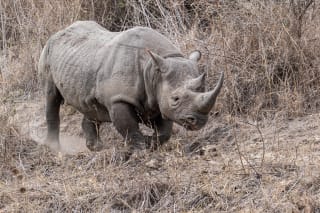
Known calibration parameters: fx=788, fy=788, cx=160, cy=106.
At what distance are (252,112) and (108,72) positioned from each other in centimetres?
175

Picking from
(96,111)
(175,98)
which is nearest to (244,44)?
(96,111)

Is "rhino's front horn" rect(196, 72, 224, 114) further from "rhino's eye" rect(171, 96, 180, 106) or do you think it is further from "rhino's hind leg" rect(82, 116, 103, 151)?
"rhino's hind leg" rect(82, 116, 103, 151)

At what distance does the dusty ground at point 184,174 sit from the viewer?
219 inches

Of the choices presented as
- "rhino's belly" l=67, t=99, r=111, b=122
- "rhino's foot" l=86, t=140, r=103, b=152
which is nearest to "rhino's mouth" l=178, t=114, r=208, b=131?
"rhino's belly" l=67, t=99, r=111, b=122

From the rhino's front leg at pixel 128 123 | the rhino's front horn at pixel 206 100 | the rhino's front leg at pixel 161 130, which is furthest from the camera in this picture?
the rhino's front leg at pixel 161 130

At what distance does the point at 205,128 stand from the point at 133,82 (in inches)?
53.1

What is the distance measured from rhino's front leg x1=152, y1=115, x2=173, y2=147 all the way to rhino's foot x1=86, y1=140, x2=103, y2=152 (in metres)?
0.80

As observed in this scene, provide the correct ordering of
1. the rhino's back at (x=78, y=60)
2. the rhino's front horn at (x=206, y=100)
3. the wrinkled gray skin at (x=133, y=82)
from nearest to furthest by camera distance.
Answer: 1. the rhino's front horn at (x=206, y=100)
2. the wrinkled gray skin at (x=133, y=82)
3. the rhino's back at (x=78, y=60)

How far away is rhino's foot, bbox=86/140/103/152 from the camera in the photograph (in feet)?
25.3

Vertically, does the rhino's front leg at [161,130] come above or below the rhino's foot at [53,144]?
above

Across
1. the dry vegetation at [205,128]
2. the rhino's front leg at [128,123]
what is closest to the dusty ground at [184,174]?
the dry vegetation at [205,128]

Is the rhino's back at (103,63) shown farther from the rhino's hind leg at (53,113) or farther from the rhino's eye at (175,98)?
the rhino's eye at (175,98)

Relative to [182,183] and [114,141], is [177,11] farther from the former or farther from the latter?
[182,183]

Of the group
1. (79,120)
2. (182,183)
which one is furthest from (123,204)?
(79,120)
